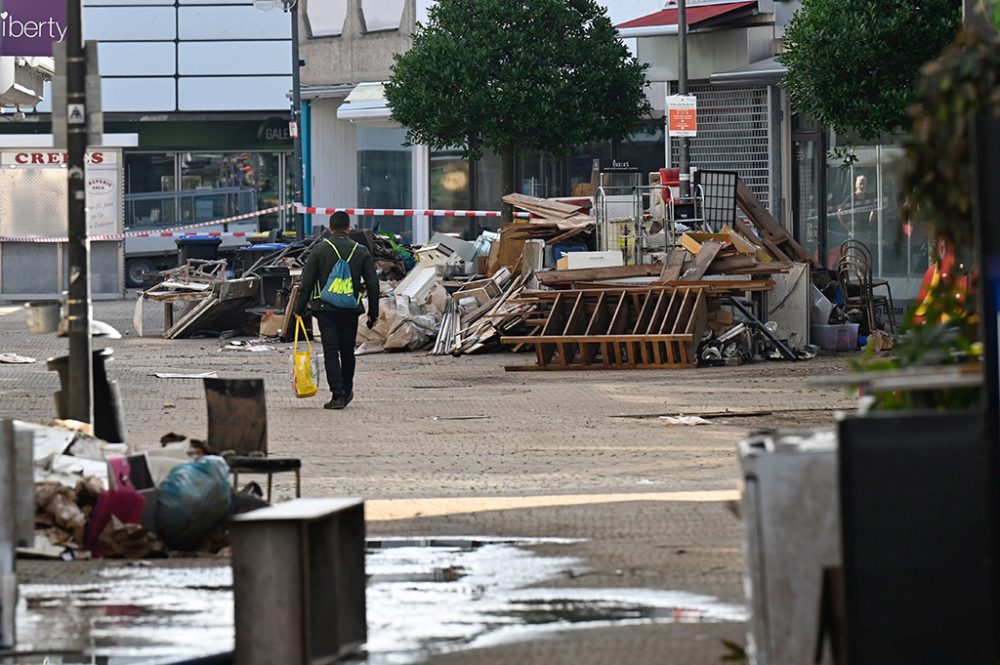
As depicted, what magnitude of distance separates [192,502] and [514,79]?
25555 millimetres

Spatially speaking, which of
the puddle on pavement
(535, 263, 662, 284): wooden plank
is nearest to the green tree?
(535, 263, 662, 284): wooden plank

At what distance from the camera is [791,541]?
629cm

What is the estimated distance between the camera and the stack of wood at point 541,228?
26.5 meters

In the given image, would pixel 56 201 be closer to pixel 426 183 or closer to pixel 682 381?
pixel 426 183

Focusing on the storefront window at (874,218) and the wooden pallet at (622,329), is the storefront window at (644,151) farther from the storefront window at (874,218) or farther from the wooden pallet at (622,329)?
the wooden pallet at (622,329)

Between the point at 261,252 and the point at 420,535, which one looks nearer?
the point at 420,535

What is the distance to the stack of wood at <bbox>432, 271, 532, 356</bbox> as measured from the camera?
24.7m

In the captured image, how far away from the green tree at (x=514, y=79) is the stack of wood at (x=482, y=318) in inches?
327

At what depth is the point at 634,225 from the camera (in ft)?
81.6

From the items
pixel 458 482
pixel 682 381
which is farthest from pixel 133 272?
pixel 458 482

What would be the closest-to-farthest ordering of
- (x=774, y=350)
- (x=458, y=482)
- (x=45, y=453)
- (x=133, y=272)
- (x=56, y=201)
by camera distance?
(x=45, y=453)
(x=458, y=482)
(x=774, y=350)
(x=56, y=201)
(x=133, y=272)

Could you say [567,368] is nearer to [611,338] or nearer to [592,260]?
[611,338]

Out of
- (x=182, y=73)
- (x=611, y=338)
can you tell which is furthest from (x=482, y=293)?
(x=182, y=73)

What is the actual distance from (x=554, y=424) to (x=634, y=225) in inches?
347
